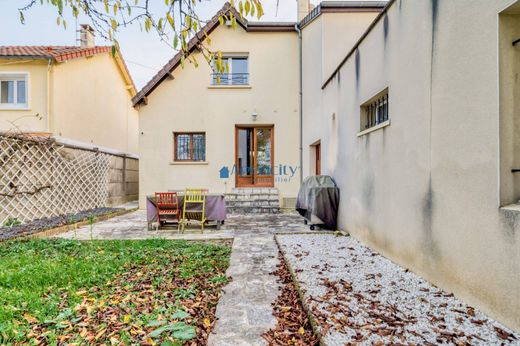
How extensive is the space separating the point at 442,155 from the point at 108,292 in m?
4.05

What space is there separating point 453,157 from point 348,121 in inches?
130

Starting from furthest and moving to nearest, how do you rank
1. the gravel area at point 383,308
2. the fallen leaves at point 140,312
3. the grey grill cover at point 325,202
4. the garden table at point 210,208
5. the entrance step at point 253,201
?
1. the entrance step at point 253,201
2. the garden table at point 210,208
3. the grey grill cover at point 325,202
4. the fallen leaves at point 140,312
5. the gravel area at point 383,308

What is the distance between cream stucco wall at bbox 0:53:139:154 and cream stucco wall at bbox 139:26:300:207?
2956 mm

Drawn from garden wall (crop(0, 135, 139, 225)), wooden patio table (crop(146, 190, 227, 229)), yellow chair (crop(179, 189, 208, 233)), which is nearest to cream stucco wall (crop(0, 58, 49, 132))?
garden wall (crop(0, 135, 139, 225))

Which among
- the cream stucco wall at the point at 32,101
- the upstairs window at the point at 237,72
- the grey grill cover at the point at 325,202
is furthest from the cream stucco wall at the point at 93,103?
the grey grill cover at the point at 325,202

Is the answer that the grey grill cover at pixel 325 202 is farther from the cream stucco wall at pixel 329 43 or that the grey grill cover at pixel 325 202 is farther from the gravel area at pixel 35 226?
the gravel area at pixel 35 226

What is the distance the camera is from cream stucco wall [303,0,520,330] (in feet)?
7.84

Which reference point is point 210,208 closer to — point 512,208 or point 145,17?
point 145,17

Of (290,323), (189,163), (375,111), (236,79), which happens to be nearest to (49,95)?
(189,163)

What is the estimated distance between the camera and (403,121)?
3.90 m

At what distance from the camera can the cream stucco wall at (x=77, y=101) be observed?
10492 millimetres

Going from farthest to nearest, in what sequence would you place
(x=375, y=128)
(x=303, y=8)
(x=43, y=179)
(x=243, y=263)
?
(x=303, y=8) → (x=43, y=179) → (x=375, y=128) → (x=243, y=263)

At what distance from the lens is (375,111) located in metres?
5.23

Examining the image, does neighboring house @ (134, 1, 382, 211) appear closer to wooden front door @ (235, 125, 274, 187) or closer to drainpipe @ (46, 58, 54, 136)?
wooden front door @ (235, 125, 274, 187)
